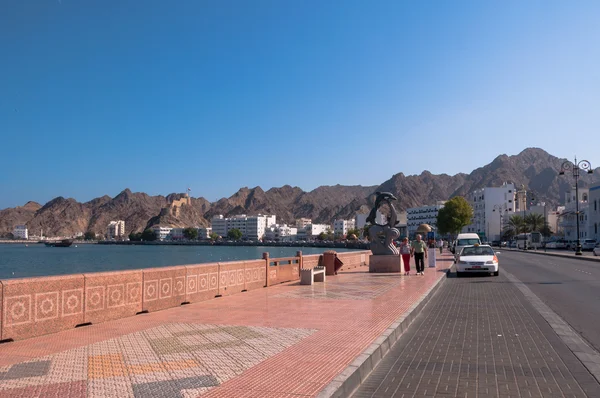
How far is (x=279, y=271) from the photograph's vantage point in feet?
58.3

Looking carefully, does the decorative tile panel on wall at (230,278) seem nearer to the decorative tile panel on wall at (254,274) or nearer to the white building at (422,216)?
the decorative tile panel on wall at (254,274)

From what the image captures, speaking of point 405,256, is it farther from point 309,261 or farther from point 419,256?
point 309,261

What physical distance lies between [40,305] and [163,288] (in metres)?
3.23

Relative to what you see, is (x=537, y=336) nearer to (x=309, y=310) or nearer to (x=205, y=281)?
(x=309, y=310)

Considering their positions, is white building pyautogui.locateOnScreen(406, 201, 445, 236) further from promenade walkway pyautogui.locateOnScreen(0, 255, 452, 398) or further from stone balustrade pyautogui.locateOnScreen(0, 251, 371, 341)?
promenade walkway pyautogui.locateOnScreen(0, 255, 452, 398)

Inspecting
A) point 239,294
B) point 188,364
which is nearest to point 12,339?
point 188,364

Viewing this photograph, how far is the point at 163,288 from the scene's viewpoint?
436 inches

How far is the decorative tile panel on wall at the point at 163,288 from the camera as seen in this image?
10.6m

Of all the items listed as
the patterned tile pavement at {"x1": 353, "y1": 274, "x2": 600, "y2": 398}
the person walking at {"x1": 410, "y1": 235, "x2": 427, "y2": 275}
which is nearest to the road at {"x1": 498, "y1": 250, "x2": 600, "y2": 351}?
the patterned tile pavement at {"x1": 353, "y1": 274, "x2": 600, "y2": 398}

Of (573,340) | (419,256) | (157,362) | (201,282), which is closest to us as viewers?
(157,362)

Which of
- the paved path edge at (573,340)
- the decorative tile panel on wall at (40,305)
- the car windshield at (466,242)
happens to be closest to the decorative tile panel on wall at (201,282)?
the decorative tile panel on wall at (40,305)

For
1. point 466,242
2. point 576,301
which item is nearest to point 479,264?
point 576,301

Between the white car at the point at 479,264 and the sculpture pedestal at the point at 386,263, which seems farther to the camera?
the sculpture pedestal at the point at 386,263

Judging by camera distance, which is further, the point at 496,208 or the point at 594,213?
the point at 496,208
